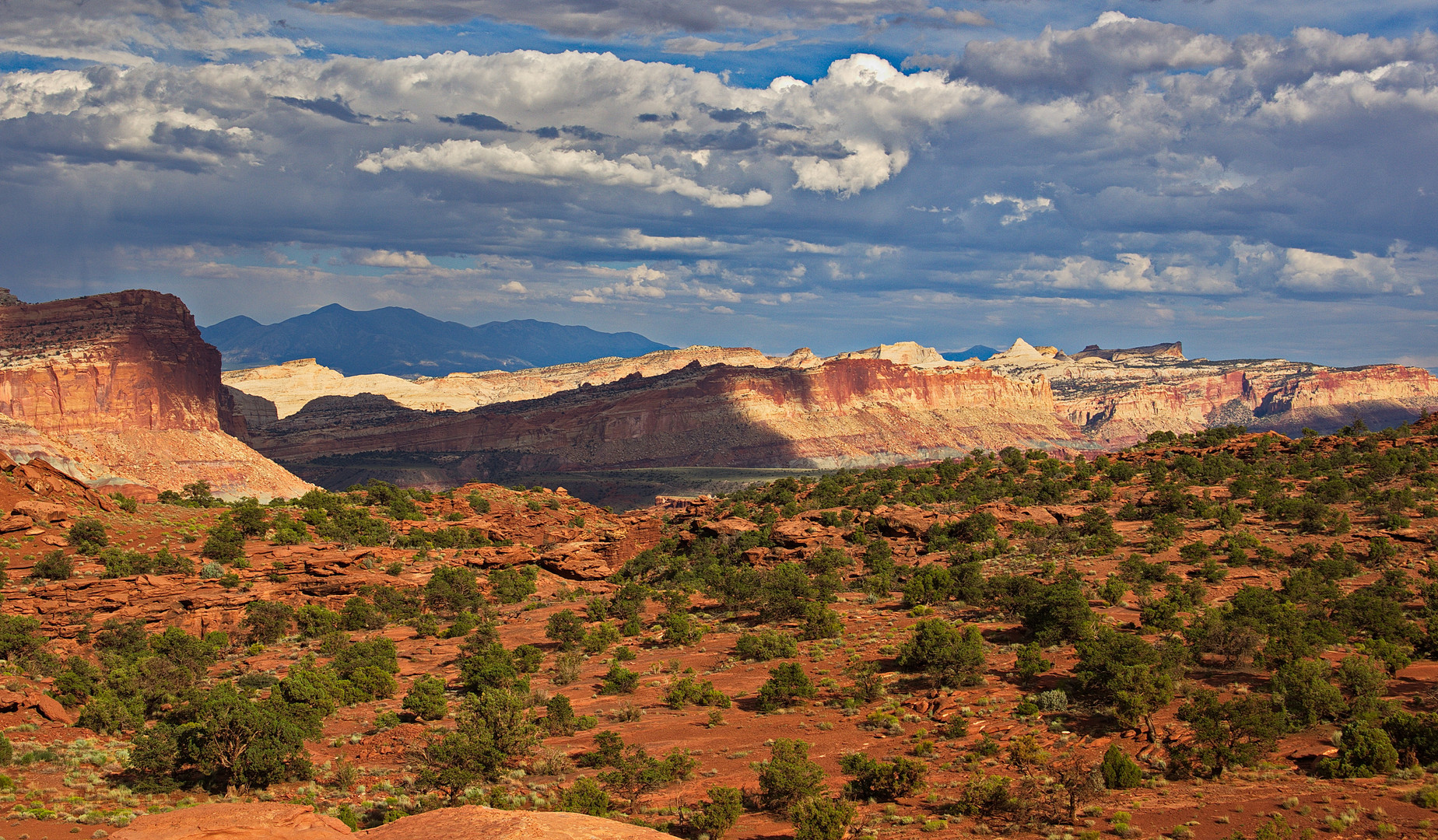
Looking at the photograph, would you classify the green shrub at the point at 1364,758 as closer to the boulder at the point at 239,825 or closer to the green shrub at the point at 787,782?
the green shrub at the point at 787,782

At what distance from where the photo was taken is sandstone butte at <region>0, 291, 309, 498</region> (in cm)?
9644

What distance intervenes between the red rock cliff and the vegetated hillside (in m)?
60.1

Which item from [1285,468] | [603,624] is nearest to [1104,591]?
[603,624]

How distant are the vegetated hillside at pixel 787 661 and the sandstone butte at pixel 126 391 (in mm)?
51083

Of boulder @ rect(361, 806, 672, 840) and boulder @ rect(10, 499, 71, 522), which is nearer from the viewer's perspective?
boulder @ rect(361, 806, 672, 840)

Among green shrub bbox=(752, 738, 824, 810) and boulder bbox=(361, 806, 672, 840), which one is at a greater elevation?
boulder bbox=(361, 806, 672, 840)

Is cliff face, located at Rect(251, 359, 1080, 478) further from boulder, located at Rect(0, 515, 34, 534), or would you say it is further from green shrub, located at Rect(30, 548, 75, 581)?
green shrub, located at Rect(30, 548, 75, 581)

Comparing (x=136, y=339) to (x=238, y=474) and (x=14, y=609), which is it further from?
(x=14, y=609)

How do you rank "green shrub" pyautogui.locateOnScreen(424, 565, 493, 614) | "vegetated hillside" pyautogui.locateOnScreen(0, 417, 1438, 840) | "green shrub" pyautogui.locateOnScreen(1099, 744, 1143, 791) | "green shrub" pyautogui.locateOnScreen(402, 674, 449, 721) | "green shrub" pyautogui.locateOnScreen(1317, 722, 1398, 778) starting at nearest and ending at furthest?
"green shrub" pyautogui.locateOnScreen(1317, 722, 1398, 778)
"green shrub" pyautogui.locateOnScreen(1099, 744, 1143, 791)
"vegetated hillside" pyautogui.locateOnScreen(0, 417, 1438, 840)
"green shrub" pyautogui.locateOnScreen(402, 674, 449, 721)
"green shrub" pyautogui.locateOnScreen(424, 565, 493, 614)

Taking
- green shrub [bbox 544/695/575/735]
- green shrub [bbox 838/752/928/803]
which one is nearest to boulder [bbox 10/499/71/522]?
green shrub [bbox 544/695/575/735]

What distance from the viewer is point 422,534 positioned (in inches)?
2191

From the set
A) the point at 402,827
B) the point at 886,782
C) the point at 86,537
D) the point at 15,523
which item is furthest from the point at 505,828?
the point at 15,523

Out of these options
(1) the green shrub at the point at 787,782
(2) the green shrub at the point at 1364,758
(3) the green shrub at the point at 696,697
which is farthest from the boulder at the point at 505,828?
(3) the green shrub at the point at 696,697

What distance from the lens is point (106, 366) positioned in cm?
10075
